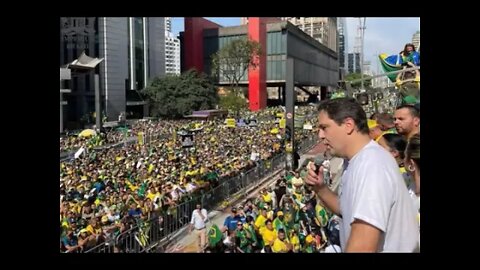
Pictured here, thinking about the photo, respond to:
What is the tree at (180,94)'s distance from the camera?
164 feet

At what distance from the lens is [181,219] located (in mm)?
10172

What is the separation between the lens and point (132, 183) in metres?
12.1

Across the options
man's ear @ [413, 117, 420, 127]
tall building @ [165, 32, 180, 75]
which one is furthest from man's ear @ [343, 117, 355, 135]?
tall building @ [165, 32, 180, 75]

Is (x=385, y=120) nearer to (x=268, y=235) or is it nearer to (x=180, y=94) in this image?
(x=268, y=235)

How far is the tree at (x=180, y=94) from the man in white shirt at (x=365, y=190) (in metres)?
48.1

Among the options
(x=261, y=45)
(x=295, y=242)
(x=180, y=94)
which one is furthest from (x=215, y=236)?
(x=261, y=45)

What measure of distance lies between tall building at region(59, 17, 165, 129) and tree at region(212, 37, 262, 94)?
8554mm

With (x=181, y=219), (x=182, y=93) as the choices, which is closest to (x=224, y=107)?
(x=182, y=93)

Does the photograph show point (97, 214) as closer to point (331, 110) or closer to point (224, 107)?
point (331, 110)

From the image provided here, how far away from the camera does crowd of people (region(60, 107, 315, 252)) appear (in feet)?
26.5

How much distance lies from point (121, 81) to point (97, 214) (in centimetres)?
4580

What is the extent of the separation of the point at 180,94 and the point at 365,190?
162ft

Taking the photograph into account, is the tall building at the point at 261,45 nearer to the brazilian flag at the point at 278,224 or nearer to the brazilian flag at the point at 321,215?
the brazilian flag at the point at 321,215

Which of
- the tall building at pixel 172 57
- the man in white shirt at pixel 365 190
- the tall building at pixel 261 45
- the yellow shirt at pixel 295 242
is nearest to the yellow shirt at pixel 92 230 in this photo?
the yellow shirt at pixel 295 242
